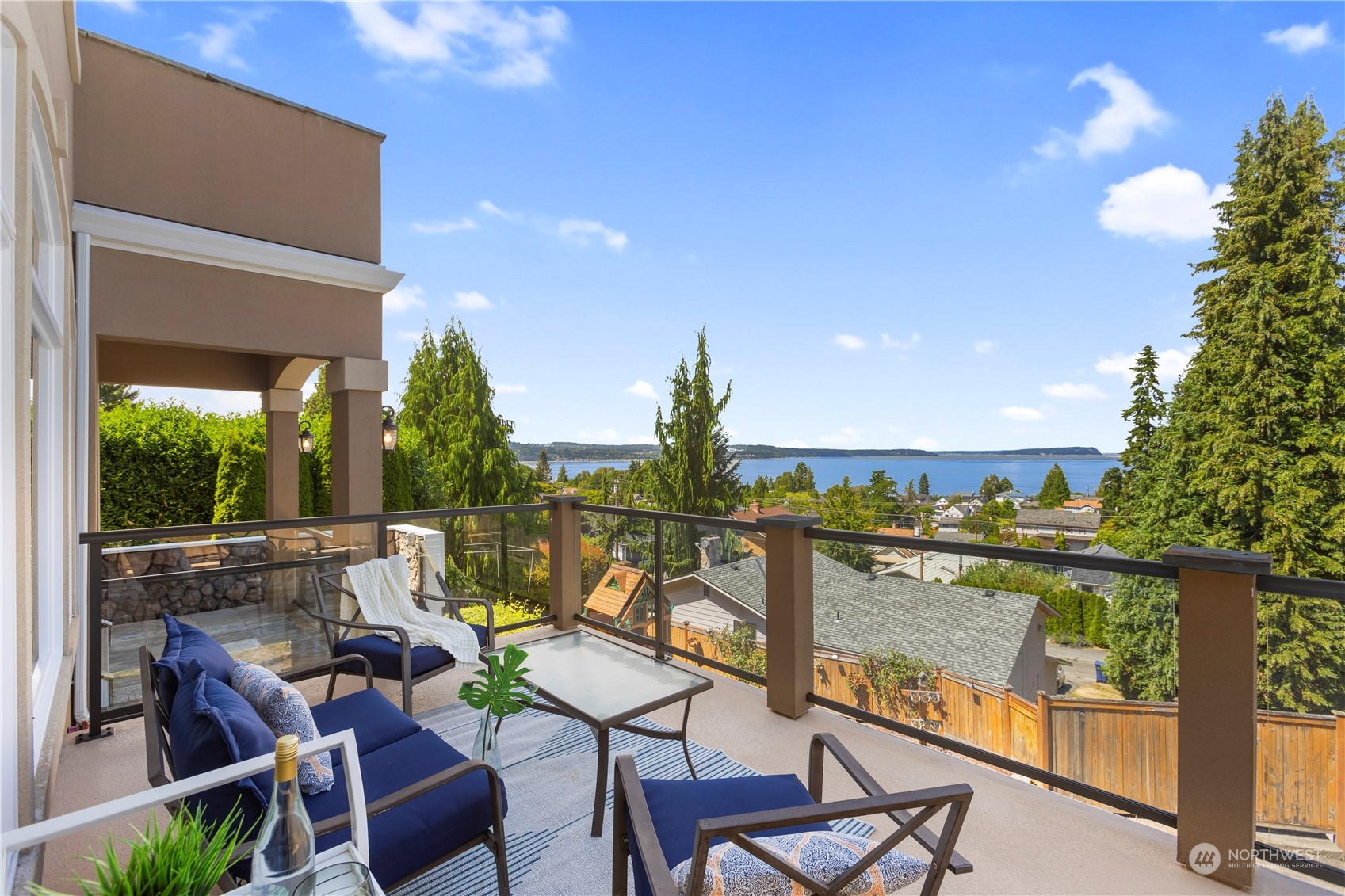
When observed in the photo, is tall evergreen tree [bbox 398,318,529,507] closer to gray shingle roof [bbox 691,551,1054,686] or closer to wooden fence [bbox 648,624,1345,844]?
gray shingle roof [bbox 691,551,1054,686]

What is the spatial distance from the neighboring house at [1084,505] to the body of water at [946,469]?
0.43 m

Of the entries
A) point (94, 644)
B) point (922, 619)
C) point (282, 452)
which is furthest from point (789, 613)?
point (282, 452)

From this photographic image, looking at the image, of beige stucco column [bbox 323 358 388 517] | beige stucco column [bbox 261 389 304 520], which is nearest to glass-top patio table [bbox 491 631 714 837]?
beige stucco column [bbox 323 358 388 517]

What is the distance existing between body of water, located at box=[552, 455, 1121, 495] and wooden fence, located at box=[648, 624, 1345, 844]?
2068 cm

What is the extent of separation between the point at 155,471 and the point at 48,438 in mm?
7188

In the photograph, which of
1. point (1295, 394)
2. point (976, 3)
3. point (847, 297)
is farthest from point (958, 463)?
point (976, 3)

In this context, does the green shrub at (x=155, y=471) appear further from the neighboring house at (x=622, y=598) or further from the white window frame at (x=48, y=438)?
the neighboring house at (x=622, y=598)

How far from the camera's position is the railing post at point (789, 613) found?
3.47m

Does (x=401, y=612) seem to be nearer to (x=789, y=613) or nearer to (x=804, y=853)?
(x=789, y=613)

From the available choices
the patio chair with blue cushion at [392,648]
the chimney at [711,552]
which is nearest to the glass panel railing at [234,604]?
the patio chair with blue cushion at [392,648]

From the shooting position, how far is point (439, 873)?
225cm

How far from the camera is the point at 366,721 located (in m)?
2.47

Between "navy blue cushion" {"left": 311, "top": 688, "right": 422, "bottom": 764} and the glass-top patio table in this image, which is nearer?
"navy blue cushion" {"left": 311, "top": 688, "right": 422, "bottom": 764}

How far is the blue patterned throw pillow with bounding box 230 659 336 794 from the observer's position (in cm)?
192
